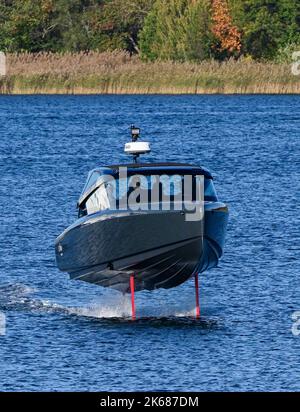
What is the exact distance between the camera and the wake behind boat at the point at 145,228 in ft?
102

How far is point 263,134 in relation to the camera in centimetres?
8062

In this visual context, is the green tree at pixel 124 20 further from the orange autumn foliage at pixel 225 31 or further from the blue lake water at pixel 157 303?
the blue lake water at pixel 157 303

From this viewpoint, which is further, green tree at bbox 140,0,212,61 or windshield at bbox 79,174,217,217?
green tree at bbox 140,0,212,61

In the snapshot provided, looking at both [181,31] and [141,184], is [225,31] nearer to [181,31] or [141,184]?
[181,31]

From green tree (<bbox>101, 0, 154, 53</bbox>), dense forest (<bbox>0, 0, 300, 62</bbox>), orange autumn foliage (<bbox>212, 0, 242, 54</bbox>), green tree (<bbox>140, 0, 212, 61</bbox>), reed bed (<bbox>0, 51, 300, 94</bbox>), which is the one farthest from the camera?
green tree (<bbox>101, 0, 154, 53</bbox>)

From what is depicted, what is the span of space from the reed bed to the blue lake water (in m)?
27.8

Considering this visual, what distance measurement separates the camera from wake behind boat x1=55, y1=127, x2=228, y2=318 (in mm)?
30984

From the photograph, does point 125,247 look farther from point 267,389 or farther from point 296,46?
point 296,46

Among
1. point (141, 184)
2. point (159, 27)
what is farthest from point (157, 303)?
point (159, 27)

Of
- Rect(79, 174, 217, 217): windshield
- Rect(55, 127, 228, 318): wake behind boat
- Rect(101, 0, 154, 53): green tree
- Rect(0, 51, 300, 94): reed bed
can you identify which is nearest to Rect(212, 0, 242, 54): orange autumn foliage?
Rect(101, 0, 154, 53): green tree

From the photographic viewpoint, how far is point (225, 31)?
12325cm

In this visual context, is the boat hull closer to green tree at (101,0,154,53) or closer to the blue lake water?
the blue lake water

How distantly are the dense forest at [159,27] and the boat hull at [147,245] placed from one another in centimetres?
7724
